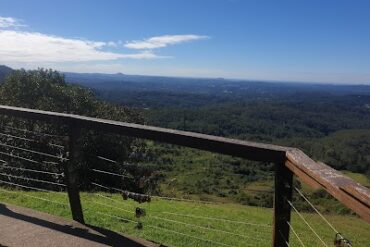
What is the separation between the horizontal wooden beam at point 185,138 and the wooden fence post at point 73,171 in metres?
0.11

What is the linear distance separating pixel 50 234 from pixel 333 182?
2.64 m

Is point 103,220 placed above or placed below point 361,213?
below

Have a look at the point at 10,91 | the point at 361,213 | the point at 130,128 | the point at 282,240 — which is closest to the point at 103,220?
the point at 130,128

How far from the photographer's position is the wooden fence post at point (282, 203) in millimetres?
2816

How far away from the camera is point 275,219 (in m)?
2.89

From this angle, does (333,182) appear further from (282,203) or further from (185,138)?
(185,138)

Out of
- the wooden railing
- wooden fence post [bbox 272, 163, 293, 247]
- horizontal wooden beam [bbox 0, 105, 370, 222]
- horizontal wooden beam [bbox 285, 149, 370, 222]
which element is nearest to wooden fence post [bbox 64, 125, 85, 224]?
the wooden railing

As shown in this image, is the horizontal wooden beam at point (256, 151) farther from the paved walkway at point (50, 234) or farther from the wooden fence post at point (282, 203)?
the paved walkway at point (50, 234)

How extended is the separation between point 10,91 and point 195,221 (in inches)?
728

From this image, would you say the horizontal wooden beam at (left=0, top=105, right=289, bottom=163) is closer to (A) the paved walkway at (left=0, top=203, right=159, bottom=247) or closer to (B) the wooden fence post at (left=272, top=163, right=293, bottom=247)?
(B) the wooden fence post at (left=272, top=163, right=293, bottom=247)

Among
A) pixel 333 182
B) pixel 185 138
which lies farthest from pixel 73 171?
pixel 333 182

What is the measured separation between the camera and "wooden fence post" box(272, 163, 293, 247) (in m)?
2.82

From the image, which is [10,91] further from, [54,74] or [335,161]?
[335,161]

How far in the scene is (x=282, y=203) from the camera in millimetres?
2861
